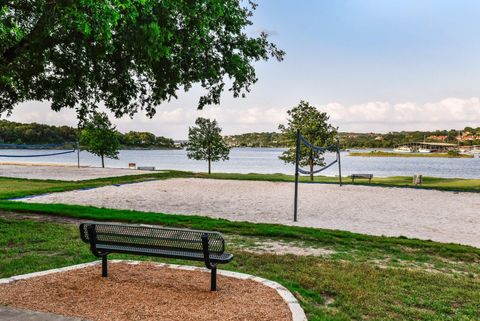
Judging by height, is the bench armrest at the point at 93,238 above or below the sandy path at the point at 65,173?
above

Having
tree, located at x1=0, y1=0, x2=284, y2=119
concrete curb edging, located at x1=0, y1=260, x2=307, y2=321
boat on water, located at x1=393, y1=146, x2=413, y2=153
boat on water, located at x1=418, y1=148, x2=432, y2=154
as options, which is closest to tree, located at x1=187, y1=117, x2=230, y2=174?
tree, located at x1=0, y1=0, x2=284, y2=119

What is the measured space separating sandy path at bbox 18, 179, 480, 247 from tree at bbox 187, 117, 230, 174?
20.1 metres

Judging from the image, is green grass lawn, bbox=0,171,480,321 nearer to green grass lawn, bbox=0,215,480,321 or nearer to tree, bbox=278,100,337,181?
green grass lawn, bbox=0,215,480,321

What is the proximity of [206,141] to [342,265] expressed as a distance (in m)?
35.6

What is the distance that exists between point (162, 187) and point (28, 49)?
12856 mm

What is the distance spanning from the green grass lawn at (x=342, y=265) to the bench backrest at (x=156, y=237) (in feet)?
3.53

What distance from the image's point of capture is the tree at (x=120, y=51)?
22.6 ft

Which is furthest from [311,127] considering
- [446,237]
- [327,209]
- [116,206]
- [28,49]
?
[28,49]

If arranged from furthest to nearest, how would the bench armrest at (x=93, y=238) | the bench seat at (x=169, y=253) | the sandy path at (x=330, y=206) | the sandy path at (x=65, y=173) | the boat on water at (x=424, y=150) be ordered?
the boat on water at (x=424, y=150), the sandy path at (x=65, y=173), the sandy path at (x=330, y=206), the bench armrest at (x=93, y=238), the bench seat at (x=169, y=253)

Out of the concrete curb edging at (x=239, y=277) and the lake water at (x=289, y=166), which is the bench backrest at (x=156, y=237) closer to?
the concrete curb edging at (x=239, y=277)

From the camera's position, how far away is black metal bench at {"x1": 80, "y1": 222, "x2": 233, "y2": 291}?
509 centimetres

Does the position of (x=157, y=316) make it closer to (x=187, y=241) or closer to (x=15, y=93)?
(x=187, y=241)

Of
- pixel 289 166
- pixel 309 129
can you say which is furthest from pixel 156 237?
pixel 289 166

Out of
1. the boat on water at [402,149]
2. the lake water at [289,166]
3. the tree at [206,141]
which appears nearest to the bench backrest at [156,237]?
the tree at [206,141]
